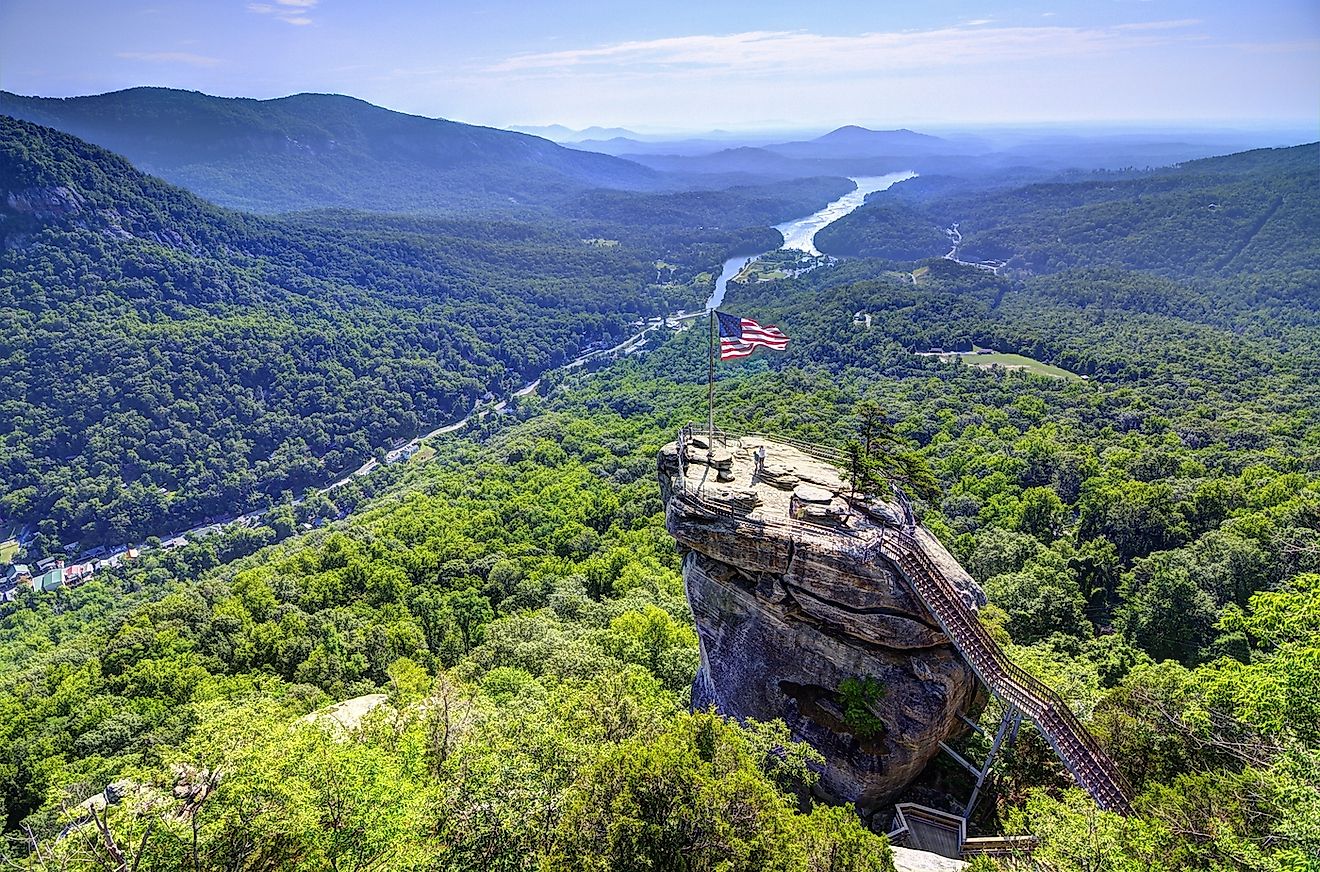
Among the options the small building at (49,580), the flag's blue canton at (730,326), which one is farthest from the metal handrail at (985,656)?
the small building at (49,580)

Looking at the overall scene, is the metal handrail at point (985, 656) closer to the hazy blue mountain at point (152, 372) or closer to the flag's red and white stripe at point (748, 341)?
the flag's red and white stripe at point (748, 341)

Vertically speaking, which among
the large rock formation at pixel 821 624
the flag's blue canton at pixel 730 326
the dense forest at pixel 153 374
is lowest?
the dense forest at pixel 153 374

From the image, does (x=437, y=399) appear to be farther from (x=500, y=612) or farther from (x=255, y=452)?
(x=500, y=612)

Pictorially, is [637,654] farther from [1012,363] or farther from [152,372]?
[152,372]

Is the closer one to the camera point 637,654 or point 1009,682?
point 1009,682

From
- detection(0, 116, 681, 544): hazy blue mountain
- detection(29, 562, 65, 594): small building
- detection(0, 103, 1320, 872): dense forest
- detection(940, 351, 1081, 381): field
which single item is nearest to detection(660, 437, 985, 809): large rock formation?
detection(0, 103, 1320, 872): dense forest

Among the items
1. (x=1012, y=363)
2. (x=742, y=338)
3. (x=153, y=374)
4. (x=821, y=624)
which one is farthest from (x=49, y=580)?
(x=1012, y=363)
